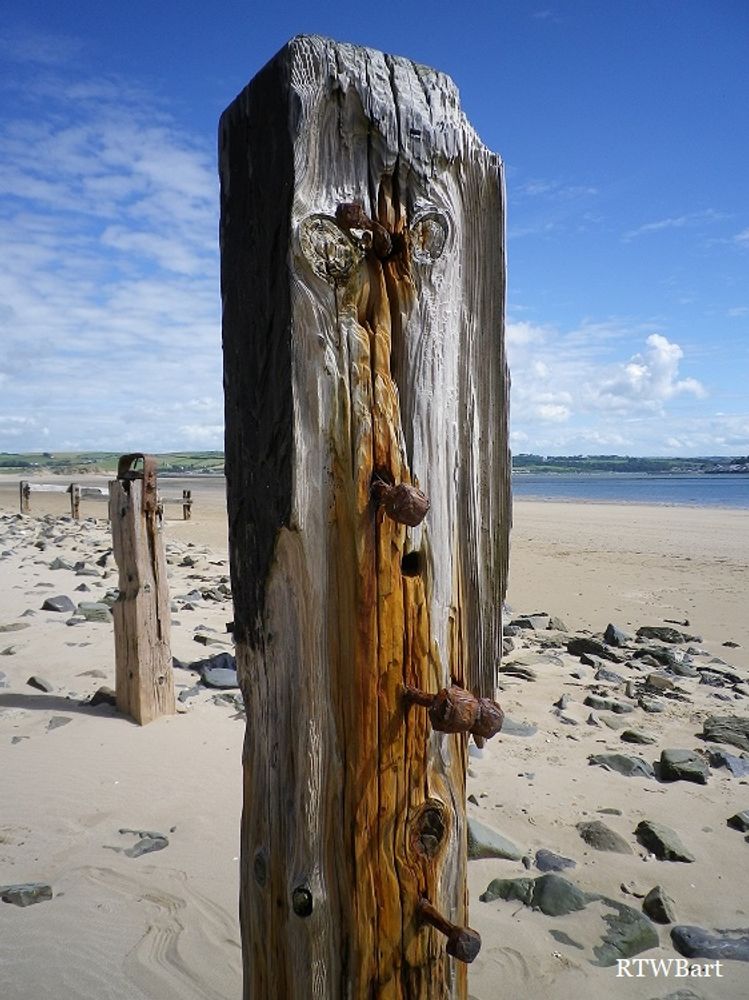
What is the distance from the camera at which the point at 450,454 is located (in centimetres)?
165

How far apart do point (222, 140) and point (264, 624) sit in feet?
3.75

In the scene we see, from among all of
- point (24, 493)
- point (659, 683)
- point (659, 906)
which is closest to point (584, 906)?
point (659, 906)

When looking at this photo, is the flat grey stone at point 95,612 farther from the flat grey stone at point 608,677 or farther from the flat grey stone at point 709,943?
the flat grey stone at point 709,943

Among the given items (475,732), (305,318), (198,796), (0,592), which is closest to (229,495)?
(305,318)

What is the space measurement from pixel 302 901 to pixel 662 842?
3330 mm

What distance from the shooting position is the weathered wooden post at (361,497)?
1504 millimetres

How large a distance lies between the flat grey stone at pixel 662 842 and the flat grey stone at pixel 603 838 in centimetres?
13

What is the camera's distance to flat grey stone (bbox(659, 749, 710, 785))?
16.7 feet

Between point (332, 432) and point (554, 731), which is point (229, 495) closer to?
point (332, 432)

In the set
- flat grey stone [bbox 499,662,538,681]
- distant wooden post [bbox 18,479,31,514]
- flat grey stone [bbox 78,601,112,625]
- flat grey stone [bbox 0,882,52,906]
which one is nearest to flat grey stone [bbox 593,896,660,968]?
flat grey stone [bbox 0,882,52,906]

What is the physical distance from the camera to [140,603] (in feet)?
18.3

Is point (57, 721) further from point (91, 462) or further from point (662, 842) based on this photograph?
point (91, 462)

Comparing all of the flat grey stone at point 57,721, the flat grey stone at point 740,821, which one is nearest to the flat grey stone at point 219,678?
the flat grey stone at point 57,721

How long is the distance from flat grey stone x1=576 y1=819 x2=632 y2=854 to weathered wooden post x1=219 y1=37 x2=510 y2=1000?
2801 mm
